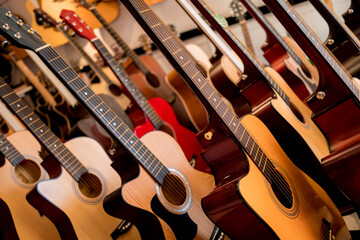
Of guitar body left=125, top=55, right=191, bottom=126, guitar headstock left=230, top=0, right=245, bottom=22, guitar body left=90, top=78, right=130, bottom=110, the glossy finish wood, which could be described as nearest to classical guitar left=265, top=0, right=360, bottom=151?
the glossy finish wood

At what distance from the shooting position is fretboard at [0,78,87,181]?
78.9 inches

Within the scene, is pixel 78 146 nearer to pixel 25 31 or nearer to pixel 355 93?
pixel 25 31

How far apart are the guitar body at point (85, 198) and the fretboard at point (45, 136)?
2.9 inches

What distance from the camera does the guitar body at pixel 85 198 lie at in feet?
6.22

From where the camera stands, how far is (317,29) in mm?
3521

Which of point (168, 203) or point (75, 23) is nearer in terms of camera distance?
point (168, 203)

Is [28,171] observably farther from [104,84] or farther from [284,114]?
[284,114]

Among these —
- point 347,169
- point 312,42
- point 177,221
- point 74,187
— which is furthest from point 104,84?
point 347,169

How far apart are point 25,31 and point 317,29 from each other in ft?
9.73

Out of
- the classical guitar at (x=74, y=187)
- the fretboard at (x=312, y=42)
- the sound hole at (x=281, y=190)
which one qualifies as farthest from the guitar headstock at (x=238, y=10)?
the sound hole at (x=281, y=190)

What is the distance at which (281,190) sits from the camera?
142 centimetres

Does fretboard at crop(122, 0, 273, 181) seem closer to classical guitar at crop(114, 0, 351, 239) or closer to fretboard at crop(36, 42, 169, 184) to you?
classical guitar at crop(114, 0, 351, 239)

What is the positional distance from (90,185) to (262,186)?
1200mm

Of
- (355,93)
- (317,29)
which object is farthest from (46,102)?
(355,93)
